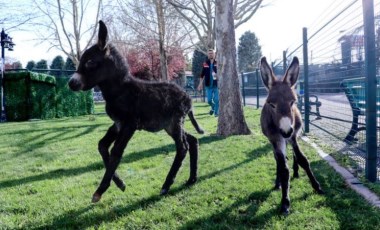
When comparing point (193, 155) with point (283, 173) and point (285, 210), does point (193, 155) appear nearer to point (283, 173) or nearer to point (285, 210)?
point (283, 173)

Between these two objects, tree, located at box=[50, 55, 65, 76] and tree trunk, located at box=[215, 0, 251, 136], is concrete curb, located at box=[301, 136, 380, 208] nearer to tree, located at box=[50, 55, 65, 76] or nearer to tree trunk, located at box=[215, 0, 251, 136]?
tree trunk, located at box=[215, 0, 251, 136]

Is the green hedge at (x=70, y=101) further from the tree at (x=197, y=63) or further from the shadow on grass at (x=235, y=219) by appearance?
the tree at (x=197, y=63)

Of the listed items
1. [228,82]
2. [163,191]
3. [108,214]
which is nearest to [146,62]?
[228,82]

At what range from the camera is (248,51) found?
60.6m

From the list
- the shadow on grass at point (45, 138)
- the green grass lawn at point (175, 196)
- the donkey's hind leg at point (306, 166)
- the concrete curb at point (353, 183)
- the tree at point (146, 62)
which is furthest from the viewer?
the tree at point (146, 62)

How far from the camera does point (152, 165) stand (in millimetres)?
5824

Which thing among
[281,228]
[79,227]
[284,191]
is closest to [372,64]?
[284,191]

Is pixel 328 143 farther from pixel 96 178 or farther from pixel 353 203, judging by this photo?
pixel 96 178

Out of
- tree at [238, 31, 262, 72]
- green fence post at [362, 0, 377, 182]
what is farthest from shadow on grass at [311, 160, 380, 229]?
tree at [238, 31, 262, 72]

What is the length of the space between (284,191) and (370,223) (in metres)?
0.83

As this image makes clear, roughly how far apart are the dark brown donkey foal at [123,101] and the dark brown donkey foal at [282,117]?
41.9 inches

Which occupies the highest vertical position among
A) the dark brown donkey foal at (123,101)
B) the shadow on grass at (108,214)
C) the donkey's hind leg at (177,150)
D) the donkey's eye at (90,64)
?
the donkey's eye at (90,64)

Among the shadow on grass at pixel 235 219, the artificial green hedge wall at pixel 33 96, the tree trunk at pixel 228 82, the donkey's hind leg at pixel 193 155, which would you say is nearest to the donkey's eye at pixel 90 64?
the donkey's hind leg at pixel 193 155

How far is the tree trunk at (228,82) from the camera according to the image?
8.37 m
